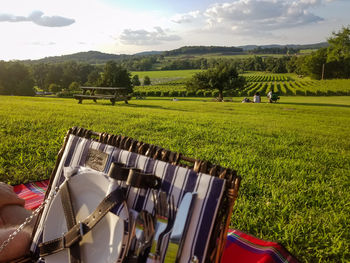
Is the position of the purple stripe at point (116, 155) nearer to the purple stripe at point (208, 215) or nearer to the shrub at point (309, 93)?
the purple stripe at point (208, 215)

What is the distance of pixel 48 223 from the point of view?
157 cm

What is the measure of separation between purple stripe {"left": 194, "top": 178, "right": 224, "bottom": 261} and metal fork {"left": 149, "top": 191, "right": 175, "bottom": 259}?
16cm

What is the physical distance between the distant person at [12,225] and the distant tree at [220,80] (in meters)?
43.7

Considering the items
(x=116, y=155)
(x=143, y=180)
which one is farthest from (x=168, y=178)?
(x=116, y=155)

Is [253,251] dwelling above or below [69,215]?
below

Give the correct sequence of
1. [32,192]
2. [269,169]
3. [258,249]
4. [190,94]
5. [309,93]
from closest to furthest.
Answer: [258,249], [32,192], [269,169], [309,93], [190,94]

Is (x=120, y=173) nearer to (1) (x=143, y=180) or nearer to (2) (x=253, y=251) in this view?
(1) (x=143, y=180)

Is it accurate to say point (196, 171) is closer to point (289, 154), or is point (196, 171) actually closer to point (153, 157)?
point (153, 157)

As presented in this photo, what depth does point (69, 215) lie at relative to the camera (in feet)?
4.97

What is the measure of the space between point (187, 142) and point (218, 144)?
2.29 feet

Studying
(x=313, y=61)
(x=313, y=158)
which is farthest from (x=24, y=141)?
(x=313, y=61)

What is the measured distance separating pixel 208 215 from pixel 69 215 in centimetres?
83

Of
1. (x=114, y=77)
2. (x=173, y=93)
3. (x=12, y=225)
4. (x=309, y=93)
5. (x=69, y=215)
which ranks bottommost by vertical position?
(x=12, y=225)

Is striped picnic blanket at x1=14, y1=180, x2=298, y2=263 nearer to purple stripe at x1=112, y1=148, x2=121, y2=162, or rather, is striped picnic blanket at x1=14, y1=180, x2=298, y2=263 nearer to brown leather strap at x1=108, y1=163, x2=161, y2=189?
brown leather strap at x1=108, y1=163, x2=161, y2=189
